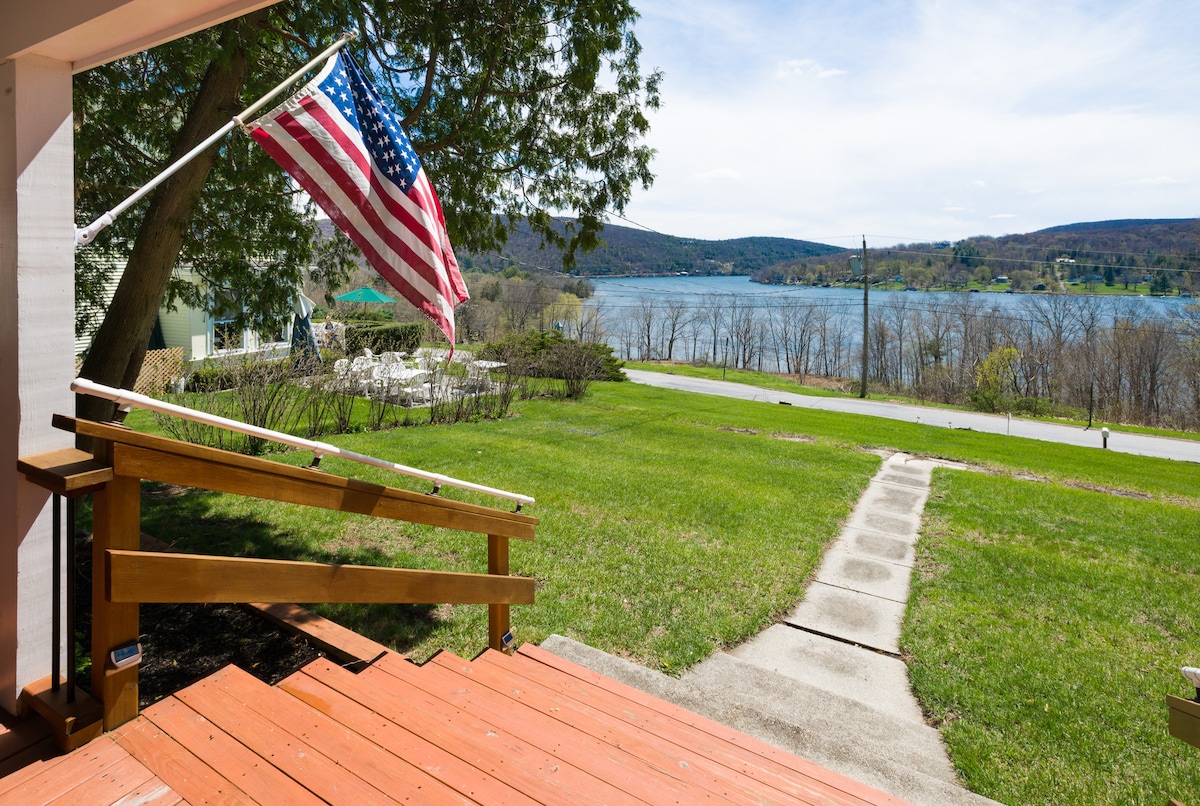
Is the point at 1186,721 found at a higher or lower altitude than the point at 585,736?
higher

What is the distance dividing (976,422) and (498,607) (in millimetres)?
24812

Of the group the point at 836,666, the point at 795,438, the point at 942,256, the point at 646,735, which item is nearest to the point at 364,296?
the point at 795,438

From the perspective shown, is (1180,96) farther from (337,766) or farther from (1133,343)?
(1133,343)

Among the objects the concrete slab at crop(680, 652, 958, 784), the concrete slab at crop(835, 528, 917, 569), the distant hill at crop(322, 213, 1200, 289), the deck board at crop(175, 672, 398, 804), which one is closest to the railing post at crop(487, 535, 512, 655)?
the concrete slab at crop(680, 652, 958, 784)

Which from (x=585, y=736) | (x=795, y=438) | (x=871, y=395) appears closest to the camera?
(x=585, y=736)

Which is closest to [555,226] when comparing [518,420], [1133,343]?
[518,420]

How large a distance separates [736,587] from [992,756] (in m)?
2.55

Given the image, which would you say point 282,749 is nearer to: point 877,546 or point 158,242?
point 158,242

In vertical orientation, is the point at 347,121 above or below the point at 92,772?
above

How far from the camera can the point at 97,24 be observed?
5.98 ft

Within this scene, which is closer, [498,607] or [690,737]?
[690,737]

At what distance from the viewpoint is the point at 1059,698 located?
4.41 meters

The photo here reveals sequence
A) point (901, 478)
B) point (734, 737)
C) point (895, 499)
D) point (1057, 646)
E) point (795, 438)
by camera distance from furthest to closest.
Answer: point (795, 438) → point (901, 478) → point (895, 499) → point (1057, 646) → point (734, 737)

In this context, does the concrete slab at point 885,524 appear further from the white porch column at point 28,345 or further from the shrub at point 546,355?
the shrub at point 546,355
